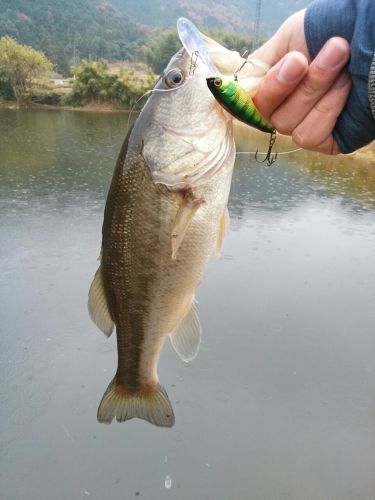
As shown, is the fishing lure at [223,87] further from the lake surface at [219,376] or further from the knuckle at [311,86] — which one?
the lake surface at [219,376]

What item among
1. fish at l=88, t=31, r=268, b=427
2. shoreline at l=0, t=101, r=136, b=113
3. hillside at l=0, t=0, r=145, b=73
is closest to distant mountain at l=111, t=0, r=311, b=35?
hillside at l=0, t=0, r=145, b=73

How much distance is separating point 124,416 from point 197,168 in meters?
1.24

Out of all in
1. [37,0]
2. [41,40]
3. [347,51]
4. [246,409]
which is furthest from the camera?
[37,0]

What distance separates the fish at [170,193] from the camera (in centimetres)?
159

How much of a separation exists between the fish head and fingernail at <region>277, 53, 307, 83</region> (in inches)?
5.9

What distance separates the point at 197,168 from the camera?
1.60m

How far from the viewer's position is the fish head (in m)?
1.58

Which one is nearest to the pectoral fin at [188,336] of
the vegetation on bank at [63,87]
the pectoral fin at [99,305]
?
the pectoral fin at [99,305]

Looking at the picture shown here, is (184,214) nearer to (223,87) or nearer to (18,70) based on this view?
(223,87)

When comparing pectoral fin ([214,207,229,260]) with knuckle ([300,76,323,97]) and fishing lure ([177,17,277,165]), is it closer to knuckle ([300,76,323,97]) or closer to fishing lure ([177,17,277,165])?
fishing lure ([177,17,277,165])

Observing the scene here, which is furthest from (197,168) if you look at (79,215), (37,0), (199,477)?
(37,0)

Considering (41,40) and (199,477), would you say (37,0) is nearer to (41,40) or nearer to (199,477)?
(41,40)

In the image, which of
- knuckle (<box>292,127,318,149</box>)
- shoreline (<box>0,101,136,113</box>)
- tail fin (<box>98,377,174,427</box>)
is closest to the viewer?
knuckle (<box>292,127,318,149</box>)

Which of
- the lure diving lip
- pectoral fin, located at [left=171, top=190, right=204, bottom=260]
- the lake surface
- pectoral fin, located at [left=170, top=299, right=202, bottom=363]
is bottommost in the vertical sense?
the lake surface
